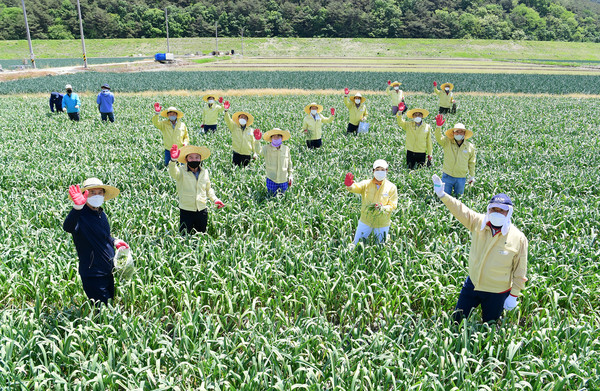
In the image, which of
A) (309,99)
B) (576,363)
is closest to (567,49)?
(309,99)

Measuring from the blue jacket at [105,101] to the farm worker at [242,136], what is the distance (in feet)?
27.5

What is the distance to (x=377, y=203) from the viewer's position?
5.57 meters

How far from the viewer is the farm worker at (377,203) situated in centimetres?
548

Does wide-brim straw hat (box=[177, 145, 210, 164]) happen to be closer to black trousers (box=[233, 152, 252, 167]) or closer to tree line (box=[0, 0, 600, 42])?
black trousers (box=[233, 152, 252, 167])

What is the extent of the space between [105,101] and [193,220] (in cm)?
1171

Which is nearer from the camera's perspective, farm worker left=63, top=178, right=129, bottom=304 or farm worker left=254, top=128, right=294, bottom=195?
farm worker left=63, top=178, right=129, bottom=304

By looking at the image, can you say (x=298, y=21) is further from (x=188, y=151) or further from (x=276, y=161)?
(x=188, y=151)

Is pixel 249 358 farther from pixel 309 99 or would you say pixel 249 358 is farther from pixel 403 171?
pixel 309 99

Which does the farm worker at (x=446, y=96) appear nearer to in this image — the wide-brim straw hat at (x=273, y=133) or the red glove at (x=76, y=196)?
the wide-brim straw hat at (x=273, y=133)

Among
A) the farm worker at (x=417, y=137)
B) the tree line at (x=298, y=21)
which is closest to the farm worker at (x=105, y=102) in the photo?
the farm worker at (x=417, y=137)

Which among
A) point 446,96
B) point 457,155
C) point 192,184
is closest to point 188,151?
point 192,184

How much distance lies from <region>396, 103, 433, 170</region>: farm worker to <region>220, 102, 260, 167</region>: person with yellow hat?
12.4 ft

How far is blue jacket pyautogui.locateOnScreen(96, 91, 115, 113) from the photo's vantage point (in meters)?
15.1

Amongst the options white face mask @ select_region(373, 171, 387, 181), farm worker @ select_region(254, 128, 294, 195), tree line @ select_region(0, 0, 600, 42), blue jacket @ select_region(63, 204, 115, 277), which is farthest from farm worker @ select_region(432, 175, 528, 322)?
tree line @ select_region(0, 0, 600, 42)
